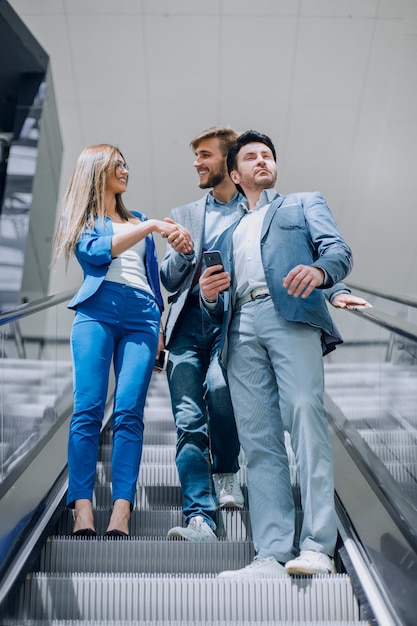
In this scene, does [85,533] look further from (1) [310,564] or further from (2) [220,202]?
(2) [220,202]

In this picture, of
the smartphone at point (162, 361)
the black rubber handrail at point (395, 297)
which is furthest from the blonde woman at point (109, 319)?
the black rubber handrail at point (395, 297)

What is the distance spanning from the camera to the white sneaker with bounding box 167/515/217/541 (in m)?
3.27

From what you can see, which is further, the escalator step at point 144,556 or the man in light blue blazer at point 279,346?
the escalator step at point 144,556

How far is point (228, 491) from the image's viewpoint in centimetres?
381

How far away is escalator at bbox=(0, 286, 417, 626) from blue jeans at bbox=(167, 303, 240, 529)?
21cm

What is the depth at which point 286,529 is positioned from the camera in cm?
301

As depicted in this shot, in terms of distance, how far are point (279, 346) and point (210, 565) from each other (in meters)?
0.92

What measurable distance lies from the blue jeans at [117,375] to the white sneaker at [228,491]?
1.71ft

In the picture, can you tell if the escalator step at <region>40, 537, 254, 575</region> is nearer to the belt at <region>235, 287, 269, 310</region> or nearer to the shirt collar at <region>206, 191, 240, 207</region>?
the belt at <region>235, 287, 269, 310</region>

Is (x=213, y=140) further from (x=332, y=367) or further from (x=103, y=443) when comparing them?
(x=332, y=367)

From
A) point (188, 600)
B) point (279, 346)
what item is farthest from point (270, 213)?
point (188, 600)

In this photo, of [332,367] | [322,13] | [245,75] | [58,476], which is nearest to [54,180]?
[245,75]

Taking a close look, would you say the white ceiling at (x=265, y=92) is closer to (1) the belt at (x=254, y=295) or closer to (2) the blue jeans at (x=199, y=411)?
(2) the blue jeans at (x=199, y=411)

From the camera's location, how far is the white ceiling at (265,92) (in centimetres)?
939
